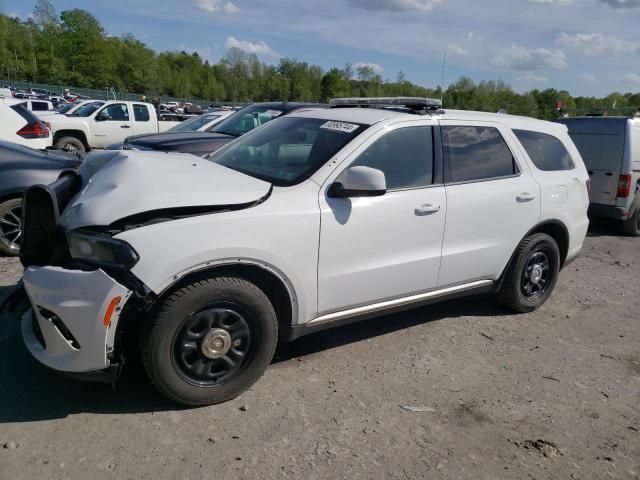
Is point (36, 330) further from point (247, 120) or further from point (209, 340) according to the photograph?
point (247, 120)

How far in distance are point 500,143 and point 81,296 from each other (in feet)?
11.5

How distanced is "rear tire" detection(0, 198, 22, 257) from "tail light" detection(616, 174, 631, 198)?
8.52 metres

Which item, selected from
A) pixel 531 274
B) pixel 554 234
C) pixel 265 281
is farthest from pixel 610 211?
pixel 265 281

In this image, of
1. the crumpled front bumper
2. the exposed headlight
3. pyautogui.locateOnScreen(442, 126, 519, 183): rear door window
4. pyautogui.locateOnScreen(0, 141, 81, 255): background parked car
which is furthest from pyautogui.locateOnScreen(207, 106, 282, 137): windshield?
the crumpled front bumper

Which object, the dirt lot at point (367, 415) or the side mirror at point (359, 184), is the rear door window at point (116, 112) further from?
the side mirror at point (359, 184)

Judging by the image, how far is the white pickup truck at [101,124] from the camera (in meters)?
14.3

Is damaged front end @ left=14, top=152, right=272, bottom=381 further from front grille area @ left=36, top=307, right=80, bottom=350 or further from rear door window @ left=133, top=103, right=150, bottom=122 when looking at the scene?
rear door window @ left=133, top=103, right=150, bottom=122

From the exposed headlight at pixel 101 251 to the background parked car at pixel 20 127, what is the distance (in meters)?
5.95

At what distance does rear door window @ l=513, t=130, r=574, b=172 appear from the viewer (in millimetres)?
4828

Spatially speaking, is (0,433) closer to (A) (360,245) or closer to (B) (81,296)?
(B) (81,296)

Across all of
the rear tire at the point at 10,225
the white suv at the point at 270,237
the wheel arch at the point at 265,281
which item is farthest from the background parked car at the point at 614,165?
the rear tire at the point at 10,225

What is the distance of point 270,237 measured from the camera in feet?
10.5

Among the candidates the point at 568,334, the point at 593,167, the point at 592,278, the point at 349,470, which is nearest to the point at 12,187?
the point at 349,470

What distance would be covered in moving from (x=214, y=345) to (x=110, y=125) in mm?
13605
